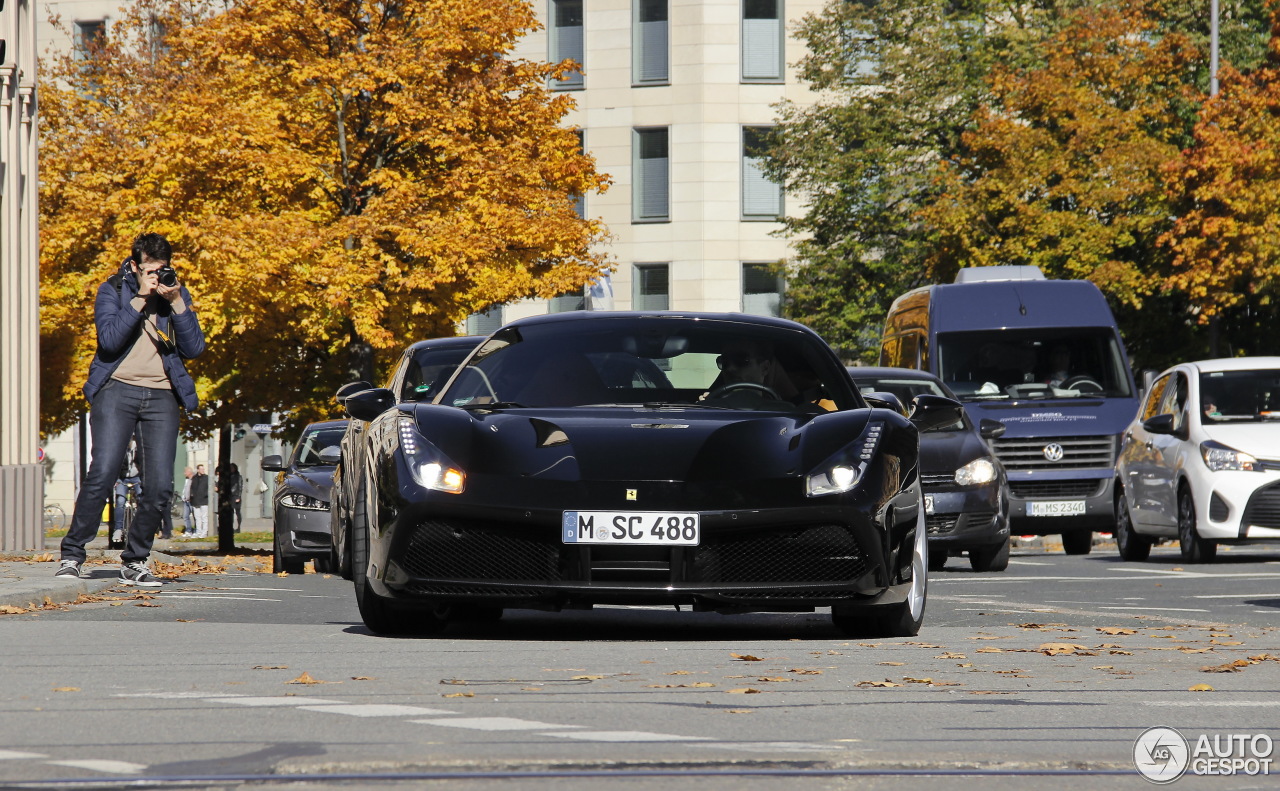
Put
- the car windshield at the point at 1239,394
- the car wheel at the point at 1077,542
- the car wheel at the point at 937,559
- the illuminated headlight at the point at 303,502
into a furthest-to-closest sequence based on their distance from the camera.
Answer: the car wheel at the point at 1077,542
the illuminated headlight at the point at 303,502
the car windshield at the point at 1239,394
the car wheel at the point at 937,559

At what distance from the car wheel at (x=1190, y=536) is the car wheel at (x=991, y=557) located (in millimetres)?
1844

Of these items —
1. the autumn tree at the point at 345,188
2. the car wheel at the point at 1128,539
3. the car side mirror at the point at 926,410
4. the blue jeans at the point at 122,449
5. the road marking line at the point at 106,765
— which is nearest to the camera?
the road marking line at the point at 106,765

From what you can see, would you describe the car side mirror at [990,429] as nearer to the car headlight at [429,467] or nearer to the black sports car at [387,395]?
the black sports car at [387,395]

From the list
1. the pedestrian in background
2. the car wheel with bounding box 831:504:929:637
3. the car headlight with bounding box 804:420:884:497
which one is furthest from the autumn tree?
the car headlight with bounding box 804:420:884:497

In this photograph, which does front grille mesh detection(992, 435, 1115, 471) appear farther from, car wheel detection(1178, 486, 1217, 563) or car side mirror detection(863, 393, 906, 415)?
car side mirror detection(863, 393, 906, 415)

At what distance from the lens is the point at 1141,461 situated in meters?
20.3

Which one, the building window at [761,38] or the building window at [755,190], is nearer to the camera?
the building window at [761,38]

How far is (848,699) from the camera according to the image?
262 inches

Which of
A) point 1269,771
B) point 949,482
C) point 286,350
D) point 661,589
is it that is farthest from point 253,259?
point 1269,771

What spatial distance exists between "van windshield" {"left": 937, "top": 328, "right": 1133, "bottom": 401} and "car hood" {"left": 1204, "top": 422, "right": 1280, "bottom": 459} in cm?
433

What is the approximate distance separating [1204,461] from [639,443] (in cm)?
1151

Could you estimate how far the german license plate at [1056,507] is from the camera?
23.0 metres

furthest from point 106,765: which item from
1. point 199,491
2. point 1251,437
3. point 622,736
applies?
point 199,491

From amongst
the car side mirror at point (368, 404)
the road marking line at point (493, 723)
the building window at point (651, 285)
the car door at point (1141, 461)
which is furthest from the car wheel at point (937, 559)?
the building window at point (651, 285)
